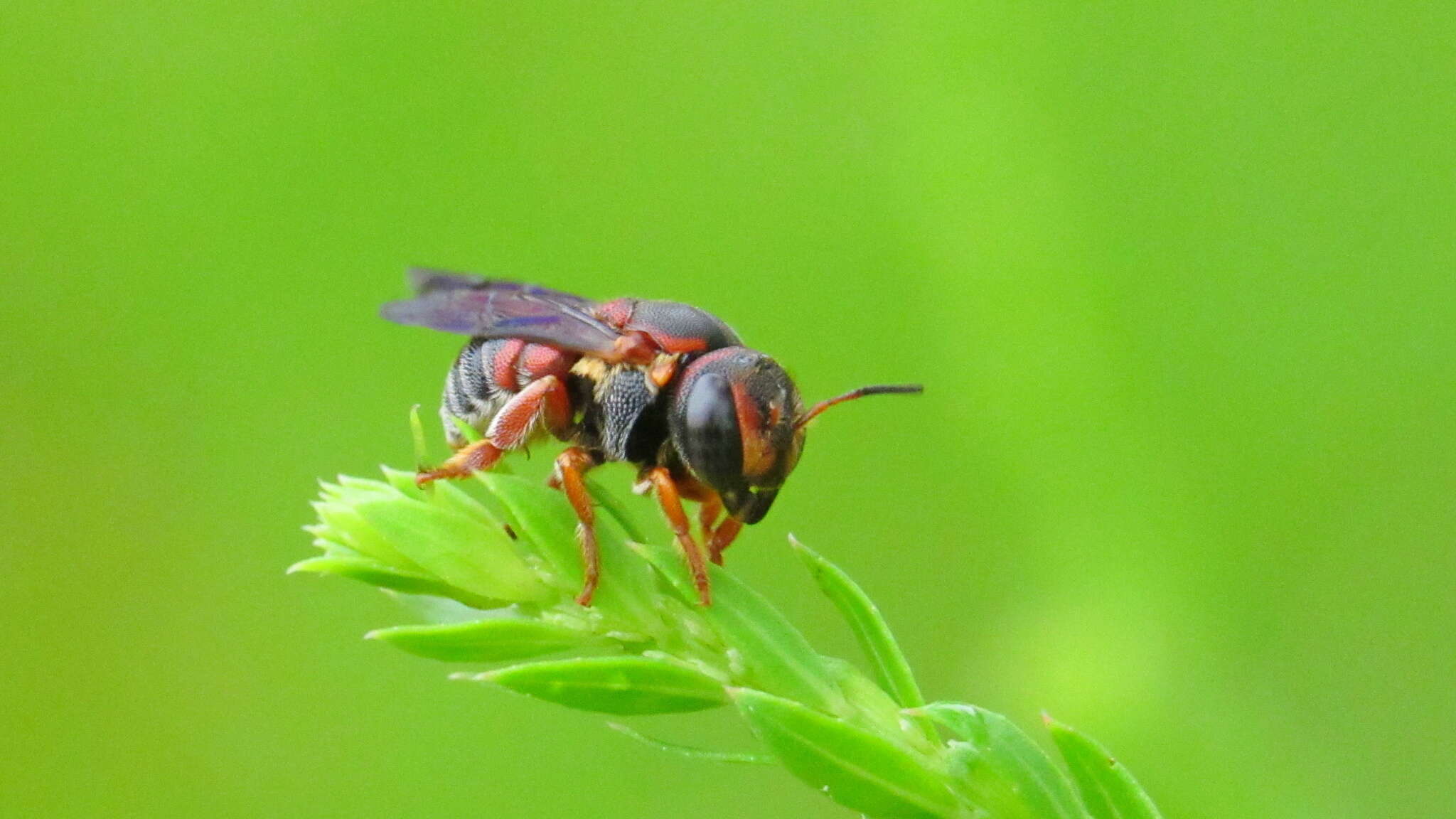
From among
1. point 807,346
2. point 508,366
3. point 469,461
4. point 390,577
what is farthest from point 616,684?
point 807,346

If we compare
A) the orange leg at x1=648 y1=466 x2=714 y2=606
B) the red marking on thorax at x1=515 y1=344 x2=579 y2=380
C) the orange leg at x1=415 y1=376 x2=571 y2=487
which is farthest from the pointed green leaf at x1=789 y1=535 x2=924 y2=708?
the red marking on thorax at x1=515 y1=344 x2=579 y2=380

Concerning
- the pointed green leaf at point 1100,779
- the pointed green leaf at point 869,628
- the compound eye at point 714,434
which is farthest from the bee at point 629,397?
the pointed green leaf at point 1100,779

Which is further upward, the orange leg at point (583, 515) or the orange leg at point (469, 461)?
the orange leg at point (469, 461)

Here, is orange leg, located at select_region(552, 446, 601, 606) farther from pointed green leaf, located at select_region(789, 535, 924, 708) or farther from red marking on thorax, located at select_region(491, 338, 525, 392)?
red marking on thorax, located at select_region(491, 338, 525, 392)

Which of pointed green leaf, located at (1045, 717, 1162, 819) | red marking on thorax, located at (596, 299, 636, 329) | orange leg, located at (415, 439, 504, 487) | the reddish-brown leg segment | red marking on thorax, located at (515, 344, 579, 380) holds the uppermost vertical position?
red marking on thorax, located at (596, 299, 636, 329)

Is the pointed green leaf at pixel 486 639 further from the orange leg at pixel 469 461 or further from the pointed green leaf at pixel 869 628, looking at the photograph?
the orange leg at pixel 469 461

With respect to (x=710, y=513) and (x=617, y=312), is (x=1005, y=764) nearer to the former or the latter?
(x=710, y=513)

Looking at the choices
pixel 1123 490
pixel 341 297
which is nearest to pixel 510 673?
pixel 1123 490

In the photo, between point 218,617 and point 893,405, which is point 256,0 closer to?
point 218,617
